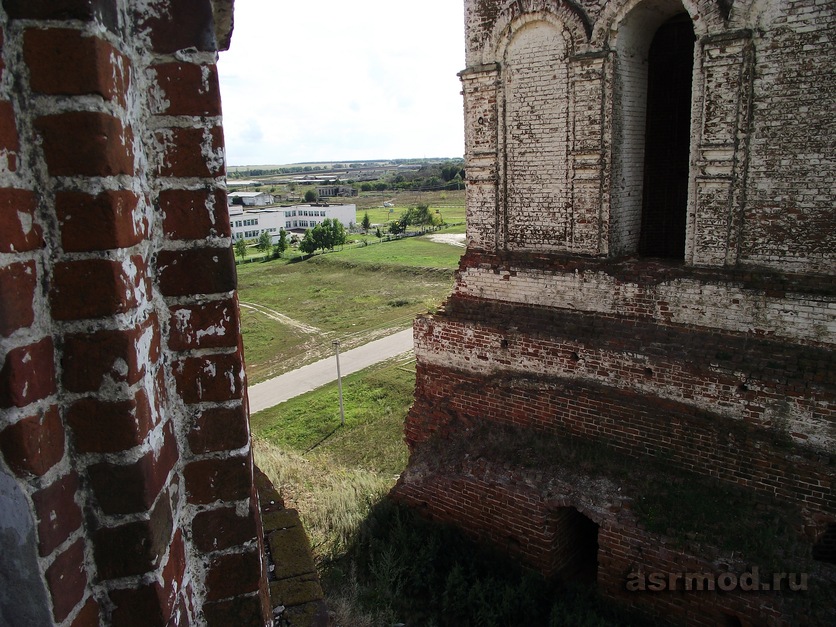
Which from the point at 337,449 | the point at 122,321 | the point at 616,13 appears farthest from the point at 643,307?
the point at 337,449

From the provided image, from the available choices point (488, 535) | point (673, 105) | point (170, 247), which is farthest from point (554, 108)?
point (170, 247)

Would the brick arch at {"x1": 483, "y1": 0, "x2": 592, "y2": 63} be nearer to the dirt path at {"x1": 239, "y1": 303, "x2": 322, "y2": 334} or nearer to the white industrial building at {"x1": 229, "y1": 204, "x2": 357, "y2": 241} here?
the dirt path at {"x1": 239, "y1": 303, "x2": 322, "y2": 334}

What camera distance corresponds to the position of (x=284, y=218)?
62.7 m

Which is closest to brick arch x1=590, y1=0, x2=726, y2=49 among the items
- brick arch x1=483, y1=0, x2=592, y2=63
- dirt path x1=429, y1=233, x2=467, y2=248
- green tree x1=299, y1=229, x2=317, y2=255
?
brick arch x1=483, y1=0, x2=592, y2=63

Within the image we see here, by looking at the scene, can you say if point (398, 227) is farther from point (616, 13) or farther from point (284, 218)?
point (616, 13)

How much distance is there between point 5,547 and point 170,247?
67cm

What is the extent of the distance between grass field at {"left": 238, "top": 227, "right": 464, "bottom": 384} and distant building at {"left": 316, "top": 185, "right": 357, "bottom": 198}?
6773 cm

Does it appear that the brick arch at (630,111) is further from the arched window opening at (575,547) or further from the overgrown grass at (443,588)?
the overgrown grass at (443,588)

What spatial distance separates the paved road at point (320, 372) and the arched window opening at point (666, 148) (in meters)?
11.5

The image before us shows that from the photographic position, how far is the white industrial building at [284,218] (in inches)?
2280

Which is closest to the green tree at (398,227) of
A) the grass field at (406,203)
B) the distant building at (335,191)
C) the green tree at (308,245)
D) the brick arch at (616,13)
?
the grass field at (406,203)

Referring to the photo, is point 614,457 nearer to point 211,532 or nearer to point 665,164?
point 665,164

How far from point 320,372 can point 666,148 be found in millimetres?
13769

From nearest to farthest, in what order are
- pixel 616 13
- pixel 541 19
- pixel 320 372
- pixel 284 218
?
1. pixel 616 13
2. pixel 541 19
3. pixel 320 372
4. pixel 284 218
